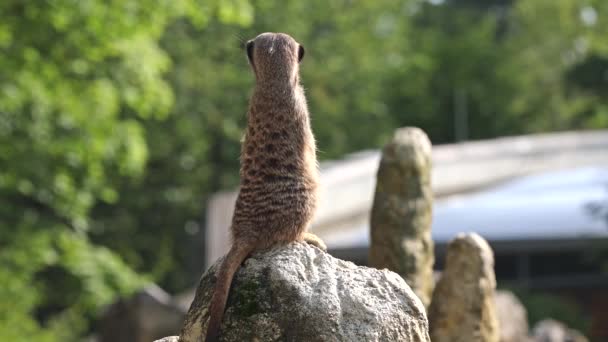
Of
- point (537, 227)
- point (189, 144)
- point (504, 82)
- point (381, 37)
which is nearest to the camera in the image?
point (537, 227)

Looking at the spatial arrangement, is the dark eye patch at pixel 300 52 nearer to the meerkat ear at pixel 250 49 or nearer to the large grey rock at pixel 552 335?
the meerkat ear at pixel 250 49

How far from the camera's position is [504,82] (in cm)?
3944

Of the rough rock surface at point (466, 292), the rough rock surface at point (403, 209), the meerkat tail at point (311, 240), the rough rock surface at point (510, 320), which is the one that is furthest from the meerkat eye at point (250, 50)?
the rough rock surface at point (510, 320)

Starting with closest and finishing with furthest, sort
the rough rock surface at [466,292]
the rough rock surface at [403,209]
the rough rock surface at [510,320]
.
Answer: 1. the rough rock surface at [466,292]
2. the rough rock surface at [403,209]
3. the rough rock surface at [510,320]

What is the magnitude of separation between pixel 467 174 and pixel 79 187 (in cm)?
950

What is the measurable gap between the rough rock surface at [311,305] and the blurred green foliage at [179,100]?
30.7ft

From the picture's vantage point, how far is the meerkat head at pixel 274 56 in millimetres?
4891

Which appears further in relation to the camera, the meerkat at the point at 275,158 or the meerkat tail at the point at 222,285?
the meerkat at the point at 275,158

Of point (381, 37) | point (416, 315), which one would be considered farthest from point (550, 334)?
point (381, 37)

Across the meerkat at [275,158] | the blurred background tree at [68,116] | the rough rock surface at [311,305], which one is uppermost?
the blurred background tree at [68,116]

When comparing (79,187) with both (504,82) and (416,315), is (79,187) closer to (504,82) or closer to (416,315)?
(416,315)

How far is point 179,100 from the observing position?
29.4 meters

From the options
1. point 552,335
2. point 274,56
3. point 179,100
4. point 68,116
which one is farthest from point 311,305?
point 179,100

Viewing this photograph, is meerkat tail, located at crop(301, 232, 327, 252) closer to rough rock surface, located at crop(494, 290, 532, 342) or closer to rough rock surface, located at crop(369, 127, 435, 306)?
rough rock surface, located at crop(369, 127, 435, 306)
